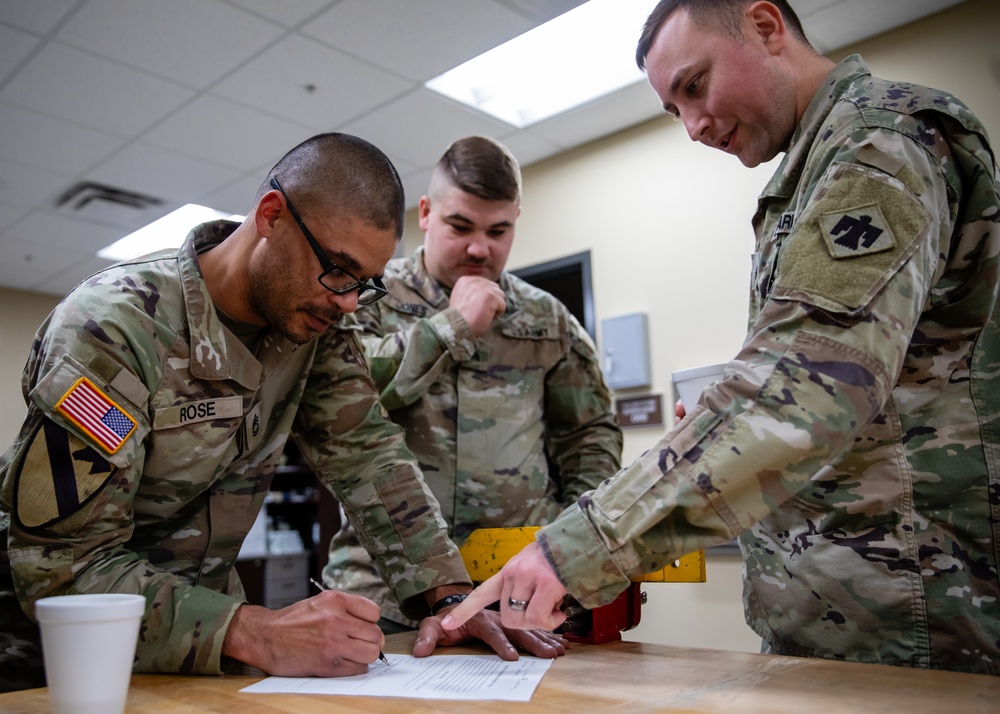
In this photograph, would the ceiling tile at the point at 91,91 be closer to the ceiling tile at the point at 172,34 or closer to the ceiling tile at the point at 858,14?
the ceiling tile at the point at 172,34

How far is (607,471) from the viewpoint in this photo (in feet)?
6.55

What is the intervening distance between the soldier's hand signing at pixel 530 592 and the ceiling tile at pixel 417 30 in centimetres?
262

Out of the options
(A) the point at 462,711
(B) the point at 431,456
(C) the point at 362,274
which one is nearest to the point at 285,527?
(B) the point at 431,456

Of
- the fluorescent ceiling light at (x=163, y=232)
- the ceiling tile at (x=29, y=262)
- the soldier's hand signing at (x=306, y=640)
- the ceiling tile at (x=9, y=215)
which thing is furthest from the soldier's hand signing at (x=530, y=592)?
the ceiling tile at (x=9, y=215)

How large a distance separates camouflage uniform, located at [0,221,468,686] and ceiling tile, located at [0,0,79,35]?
2.07 m

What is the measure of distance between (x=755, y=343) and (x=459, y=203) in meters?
1.18

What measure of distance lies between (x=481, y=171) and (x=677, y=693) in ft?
4.49

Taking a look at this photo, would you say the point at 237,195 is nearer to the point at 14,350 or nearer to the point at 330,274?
the point at 14,350

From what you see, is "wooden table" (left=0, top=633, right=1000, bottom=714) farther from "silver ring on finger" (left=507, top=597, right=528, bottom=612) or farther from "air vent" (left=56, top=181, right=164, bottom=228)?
"air vent" (left=56, top=181, right=164, bottom=228)

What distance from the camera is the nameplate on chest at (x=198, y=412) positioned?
4.12ft

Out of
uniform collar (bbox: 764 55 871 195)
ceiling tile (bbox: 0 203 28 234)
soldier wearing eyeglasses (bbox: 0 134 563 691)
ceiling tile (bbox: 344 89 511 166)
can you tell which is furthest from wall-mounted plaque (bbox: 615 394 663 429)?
ceiling tile (bbox: 0 203 28 234)

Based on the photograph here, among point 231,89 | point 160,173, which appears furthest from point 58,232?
point 231,89

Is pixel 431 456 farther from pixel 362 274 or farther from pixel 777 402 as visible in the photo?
pixel 777 402

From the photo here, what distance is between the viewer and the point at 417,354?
5.88 feet
